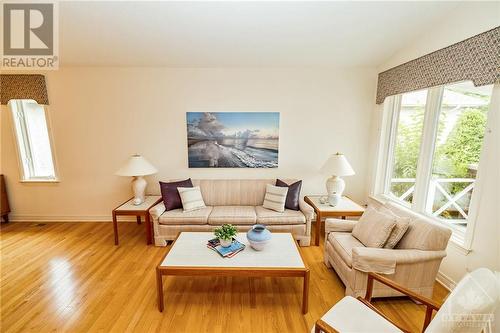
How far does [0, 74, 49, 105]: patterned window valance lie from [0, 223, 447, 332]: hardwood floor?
7.36ft

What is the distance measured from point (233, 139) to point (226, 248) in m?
1.88

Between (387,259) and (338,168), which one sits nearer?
(387,259)

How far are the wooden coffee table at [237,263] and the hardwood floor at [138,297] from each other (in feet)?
0.64

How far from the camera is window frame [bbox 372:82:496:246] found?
2.05 m

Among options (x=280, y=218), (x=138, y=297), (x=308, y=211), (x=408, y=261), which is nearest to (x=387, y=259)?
(x=408, y=261)

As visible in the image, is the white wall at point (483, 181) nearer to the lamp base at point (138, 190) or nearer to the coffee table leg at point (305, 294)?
the coffee table leg at point (305, 294)

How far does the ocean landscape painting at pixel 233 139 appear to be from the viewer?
11.5 feet

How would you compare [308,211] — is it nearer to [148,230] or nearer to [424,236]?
[424,236]

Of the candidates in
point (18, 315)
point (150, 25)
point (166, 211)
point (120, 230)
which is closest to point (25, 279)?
point (18, 315)

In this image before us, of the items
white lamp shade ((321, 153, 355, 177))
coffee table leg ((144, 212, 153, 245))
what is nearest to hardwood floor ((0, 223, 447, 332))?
coffee table leg ((144, 212, 153, 245))

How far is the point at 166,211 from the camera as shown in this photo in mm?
3092

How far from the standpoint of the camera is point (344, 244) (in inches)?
88.0

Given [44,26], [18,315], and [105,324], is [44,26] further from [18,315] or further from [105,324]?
[105,324]

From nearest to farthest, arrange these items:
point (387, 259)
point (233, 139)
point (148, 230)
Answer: point (387, 259), point (148, 230), point (233, 139)
